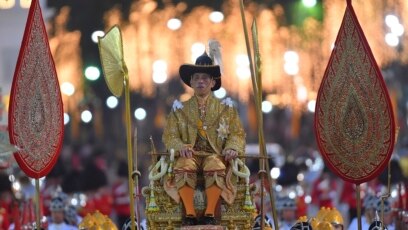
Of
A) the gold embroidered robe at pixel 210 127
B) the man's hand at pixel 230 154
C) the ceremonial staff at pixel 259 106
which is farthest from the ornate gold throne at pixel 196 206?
the ceremonial staff at pixel 259 106

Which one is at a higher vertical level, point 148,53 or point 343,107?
point 148,53

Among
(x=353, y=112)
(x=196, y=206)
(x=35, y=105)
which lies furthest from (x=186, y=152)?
(x=353, y=112)

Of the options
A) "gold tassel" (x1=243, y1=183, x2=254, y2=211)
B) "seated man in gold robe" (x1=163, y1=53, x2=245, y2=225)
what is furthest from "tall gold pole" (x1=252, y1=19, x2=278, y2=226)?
"seated man in gold robe" (x1=163, y1=53, x2=245, y2=225)

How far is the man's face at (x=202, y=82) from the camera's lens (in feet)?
92.0

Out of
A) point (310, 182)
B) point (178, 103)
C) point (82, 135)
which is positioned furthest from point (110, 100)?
point (178, 103)

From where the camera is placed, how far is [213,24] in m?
56.6

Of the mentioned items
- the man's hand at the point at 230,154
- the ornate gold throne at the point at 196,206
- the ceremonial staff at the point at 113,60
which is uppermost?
the ceremonial staff at the point at 113,60

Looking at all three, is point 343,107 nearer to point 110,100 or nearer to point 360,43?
point 360,43

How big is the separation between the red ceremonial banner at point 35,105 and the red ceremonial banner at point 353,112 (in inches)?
137

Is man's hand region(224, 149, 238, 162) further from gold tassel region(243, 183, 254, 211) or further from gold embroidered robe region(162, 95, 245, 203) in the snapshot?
gold tassel region(243, 183, 254, 211)

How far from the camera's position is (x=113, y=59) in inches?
1083

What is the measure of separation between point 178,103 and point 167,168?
41.2 inches

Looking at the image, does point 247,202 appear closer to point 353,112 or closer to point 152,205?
point 152,205

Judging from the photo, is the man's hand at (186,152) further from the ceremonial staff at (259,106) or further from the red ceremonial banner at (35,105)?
the red ceremonial banner at (35,105)
